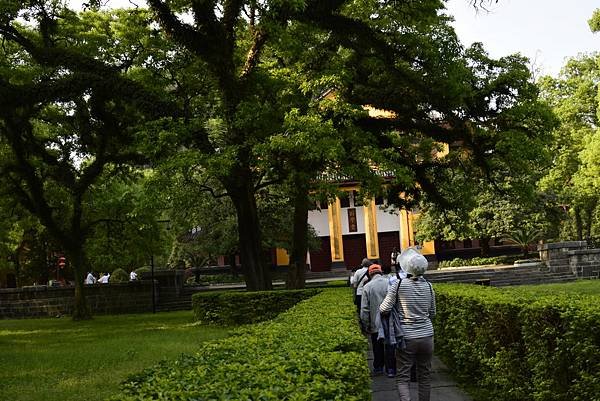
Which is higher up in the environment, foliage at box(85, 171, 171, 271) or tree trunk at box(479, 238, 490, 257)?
foliage at box(85, 171, 171, 271)

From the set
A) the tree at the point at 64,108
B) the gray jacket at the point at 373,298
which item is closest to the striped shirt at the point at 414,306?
the gray jacket at the point at 373,298

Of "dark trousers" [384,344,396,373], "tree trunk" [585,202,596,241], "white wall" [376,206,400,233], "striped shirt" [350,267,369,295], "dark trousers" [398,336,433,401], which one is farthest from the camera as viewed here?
"white wall" [376,206,400,233]

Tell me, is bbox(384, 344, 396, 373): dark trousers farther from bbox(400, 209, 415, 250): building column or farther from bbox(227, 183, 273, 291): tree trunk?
bbox(400, 209, 415, 250): building column

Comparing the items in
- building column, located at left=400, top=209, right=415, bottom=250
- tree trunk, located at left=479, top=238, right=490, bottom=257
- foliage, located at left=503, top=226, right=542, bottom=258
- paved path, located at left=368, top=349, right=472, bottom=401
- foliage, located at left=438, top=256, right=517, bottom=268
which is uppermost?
building column, located at left=400, top=209, right=415, bottom=250

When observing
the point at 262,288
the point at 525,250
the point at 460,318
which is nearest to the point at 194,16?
the point at 262,288

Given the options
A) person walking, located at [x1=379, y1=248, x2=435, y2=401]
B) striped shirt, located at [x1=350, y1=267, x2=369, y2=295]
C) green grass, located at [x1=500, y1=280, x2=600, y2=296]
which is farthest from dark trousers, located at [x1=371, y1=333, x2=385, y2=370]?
person walking, located at [x1=379, y1=248, x2=435, y2=401]

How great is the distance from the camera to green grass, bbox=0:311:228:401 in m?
9.65

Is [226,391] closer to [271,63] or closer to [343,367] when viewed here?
[343,367]

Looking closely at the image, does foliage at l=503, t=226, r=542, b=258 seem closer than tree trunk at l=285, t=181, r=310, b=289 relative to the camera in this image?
No

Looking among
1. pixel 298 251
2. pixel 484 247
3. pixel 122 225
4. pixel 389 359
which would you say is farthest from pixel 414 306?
pixel 484 247

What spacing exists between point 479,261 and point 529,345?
112ft

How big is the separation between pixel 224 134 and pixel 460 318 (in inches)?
423

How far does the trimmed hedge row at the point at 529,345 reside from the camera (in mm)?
5691

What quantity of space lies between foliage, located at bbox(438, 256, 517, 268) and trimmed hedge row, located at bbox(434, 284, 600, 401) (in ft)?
97.9
